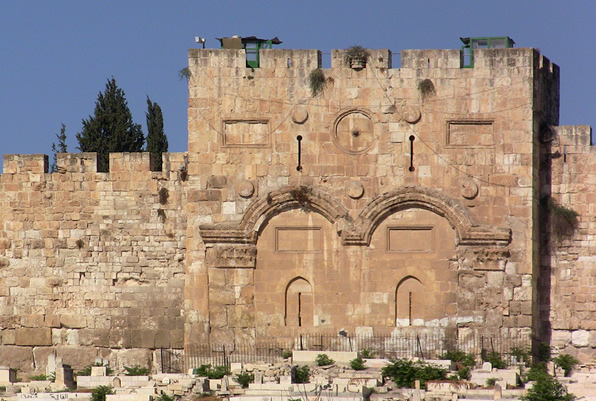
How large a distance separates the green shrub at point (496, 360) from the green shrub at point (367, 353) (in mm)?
2077

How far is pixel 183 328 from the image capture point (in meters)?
29.6

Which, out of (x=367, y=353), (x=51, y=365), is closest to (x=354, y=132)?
(x=367, y=353)

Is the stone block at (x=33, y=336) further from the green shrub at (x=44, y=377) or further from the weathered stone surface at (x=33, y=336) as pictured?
the green shrub at (x=44, y=377)

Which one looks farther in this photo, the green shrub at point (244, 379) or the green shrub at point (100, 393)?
the green shrub at point (244, 379)

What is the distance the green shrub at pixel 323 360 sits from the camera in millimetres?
27094

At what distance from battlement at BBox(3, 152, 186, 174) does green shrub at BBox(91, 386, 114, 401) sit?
18.0 feet

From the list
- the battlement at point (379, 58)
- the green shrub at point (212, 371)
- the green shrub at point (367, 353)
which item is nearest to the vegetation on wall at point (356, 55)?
the battlement at point (379, 58)

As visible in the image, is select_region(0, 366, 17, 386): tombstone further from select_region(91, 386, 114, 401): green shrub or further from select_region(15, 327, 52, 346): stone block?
select_region(91, 386, 114, 401): green shrub

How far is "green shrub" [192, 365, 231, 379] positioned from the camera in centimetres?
2695

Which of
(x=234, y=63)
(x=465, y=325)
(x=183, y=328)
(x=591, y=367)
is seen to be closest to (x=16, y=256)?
(x=183, y=328)

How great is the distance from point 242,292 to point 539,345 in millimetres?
5799

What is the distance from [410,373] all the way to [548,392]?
2.52 metres

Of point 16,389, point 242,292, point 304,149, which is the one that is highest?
point 304,149

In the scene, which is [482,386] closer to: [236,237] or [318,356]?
[318,356]
